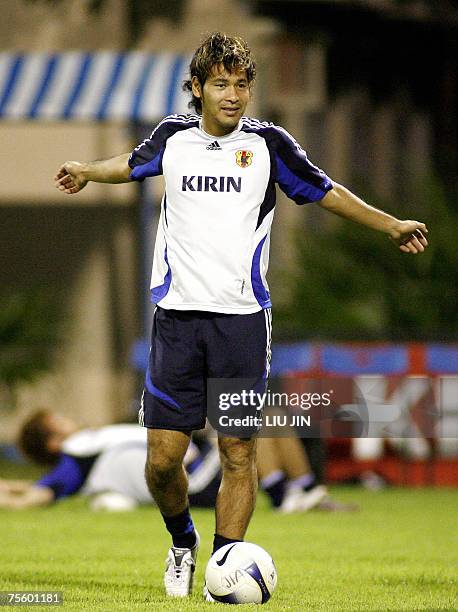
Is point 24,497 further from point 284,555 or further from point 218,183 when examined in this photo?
point 218,183

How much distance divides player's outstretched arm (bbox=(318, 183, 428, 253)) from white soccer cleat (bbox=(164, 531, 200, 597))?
1.47 m

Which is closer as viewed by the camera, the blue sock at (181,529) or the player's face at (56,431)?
the blue sock at (181,529)

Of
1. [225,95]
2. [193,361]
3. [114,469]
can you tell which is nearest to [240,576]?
[193,361]

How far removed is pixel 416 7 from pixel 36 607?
14.6 meters

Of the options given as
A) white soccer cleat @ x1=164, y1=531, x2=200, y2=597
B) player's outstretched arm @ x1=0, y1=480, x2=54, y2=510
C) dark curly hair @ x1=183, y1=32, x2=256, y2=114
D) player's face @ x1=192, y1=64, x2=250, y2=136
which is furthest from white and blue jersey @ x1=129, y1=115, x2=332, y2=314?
player's outstretched arm @ x1=0, y1=480, x2=54, y2=510

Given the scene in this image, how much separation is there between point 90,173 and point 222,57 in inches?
28.9

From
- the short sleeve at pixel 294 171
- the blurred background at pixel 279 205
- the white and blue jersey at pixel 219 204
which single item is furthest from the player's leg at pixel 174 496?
the blurred background at pixel 279 205

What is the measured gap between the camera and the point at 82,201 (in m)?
15.7

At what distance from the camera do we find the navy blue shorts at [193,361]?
5.54 m

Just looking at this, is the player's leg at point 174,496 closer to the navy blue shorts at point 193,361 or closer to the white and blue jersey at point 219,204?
the navy blue shorts at point 193,361

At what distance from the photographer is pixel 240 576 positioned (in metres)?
5.37

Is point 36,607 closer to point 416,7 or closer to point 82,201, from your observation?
point 82,201

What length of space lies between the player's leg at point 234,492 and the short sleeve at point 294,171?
0.99 m

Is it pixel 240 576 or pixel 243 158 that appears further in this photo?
pixel 243 158
